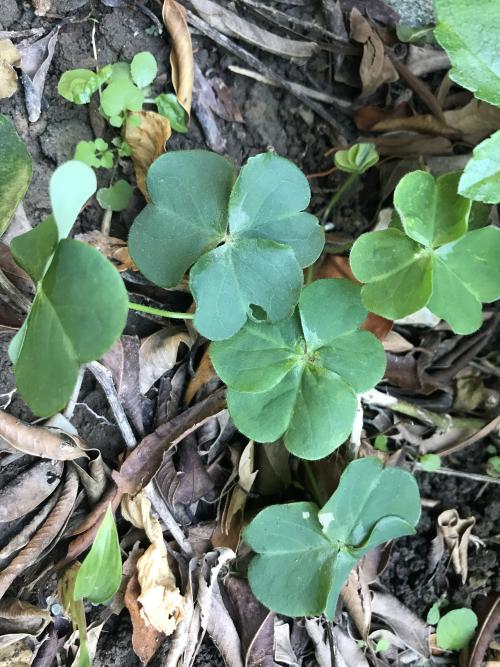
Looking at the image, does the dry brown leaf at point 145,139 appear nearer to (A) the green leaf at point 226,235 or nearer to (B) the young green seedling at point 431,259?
(A) the green leaf at point 226,235

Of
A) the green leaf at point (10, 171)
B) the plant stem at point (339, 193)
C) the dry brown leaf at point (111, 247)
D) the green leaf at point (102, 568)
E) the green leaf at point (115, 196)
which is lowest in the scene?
the green leaf at point (102, 568)

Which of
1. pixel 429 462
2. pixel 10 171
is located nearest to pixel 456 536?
pixel 429 462

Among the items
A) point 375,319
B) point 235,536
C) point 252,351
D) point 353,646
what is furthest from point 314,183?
point 353,646

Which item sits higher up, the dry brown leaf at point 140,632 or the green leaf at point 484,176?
the green leaf at point 484,176

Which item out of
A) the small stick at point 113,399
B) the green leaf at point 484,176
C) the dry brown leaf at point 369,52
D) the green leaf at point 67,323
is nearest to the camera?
the green leaf at point 67,323

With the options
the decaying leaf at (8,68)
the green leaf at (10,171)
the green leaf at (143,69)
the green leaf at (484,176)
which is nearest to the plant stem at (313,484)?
the green leaf at (484,176)
